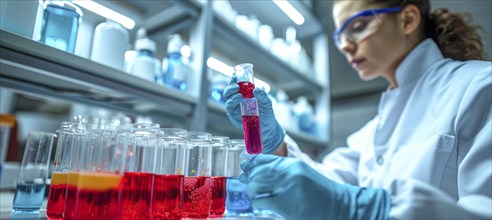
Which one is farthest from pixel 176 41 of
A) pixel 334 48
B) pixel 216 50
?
pixel 334 48

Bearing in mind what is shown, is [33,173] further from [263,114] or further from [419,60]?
[419,60]

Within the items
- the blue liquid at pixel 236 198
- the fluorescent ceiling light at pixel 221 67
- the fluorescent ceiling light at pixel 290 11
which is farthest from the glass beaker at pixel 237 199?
the fluorescent ceiling light at pixel 290 11

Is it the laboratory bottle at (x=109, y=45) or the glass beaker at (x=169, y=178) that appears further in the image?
the laboratory bottle at (x=109, y=45)

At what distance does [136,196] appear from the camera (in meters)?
0.73

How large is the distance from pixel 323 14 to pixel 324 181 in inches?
78.4

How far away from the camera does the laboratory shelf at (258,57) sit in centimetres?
172

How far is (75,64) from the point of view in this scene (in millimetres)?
977

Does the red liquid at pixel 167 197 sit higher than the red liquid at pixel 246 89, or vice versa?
the red liquid at pixel 246 89

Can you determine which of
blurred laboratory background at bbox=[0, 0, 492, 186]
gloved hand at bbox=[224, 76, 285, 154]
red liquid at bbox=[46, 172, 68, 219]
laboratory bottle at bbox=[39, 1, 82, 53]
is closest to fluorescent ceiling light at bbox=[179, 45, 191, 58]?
blurred laboratory background at bbox=[0, 0, 492, 186]

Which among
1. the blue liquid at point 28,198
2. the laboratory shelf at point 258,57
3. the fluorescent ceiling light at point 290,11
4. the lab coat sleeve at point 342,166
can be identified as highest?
the fluorescent ceiling light at point 290,11

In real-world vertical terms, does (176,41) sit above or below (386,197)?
above

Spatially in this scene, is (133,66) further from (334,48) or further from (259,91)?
(334,48)

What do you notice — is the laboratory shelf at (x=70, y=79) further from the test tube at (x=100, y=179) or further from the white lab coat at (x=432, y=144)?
the white lab coat at (x=432, y=144)

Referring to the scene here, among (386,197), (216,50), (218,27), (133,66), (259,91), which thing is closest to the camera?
(386,197)
